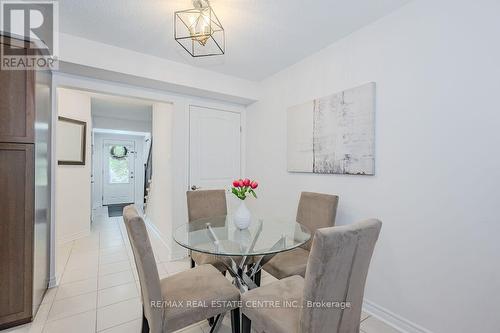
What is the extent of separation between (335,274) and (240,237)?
0.92 m

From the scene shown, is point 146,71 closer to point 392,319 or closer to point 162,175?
point 162,175

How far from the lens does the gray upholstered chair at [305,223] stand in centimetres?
176

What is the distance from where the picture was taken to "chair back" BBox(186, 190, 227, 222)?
2377 mm

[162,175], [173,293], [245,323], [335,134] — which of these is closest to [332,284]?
[245,323]

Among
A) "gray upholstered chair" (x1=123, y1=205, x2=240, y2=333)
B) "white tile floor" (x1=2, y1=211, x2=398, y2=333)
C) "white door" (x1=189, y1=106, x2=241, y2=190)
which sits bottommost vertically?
"white tile floor" (x1=2, y1=211, x2=398, y2=333)

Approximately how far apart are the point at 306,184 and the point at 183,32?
1908 millimetres

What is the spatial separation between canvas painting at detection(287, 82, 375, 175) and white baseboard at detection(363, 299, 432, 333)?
42.9 inches

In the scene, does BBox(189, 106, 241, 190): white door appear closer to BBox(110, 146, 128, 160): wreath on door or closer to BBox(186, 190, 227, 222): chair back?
BBox(186, 190, 227, 222): chair back

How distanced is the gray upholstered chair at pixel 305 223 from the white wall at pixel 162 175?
1674 millimetres

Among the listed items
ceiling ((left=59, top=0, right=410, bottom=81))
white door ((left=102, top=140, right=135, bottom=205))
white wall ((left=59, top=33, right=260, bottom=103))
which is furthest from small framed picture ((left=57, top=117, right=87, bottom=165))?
white door ((left=102, top=140, right=135, bottom=205))

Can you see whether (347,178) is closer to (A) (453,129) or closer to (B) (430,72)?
(A) (453,129)

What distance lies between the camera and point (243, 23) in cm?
192

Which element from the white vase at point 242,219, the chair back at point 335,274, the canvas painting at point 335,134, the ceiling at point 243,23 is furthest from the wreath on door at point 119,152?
the chair back at point 335,274

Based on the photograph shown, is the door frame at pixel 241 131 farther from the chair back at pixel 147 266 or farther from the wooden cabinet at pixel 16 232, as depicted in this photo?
the chair back at pixel 147 266
